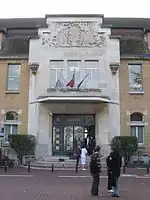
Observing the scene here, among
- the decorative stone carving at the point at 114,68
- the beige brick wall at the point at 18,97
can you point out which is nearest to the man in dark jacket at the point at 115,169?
the decorative stone carving at the point at 114,68

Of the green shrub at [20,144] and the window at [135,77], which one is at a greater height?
the window at [135,77]

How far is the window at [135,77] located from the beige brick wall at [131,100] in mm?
334

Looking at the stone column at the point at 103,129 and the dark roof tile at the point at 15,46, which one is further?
the dark roof tile at the point at 15,46

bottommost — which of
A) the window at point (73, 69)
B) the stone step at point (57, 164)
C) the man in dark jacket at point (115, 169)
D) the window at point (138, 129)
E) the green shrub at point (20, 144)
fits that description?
the stone step at point (57, 164)

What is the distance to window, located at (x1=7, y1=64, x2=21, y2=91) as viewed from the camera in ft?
108

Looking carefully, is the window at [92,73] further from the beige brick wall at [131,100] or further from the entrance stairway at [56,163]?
the entrance stairway at [56,163]

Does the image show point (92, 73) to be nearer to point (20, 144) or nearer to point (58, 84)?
point (58, 84)

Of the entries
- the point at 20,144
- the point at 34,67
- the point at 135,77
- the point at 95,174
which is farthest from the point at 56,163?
the point at 95,174

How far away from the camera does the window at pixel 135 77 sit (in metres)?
32.5

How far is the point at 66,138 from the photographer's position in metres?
32.1

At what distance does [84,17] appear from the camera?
107 feet

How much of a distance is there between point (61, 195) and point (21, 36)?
2438 centimetres

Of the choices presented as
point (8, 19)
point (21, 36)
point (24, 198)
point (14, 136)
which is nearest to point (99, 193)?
point (24, 198)

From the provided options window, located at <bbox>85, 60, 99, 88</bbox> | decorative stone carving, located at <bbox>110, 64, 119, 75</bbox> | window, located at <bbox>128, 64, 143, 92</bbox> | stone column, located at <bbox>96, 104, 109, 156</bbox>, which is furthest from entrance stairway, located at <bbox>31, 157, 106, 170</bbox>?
decorative stone carving, located at <bbox>110, 64, 119, 75</bbox>
